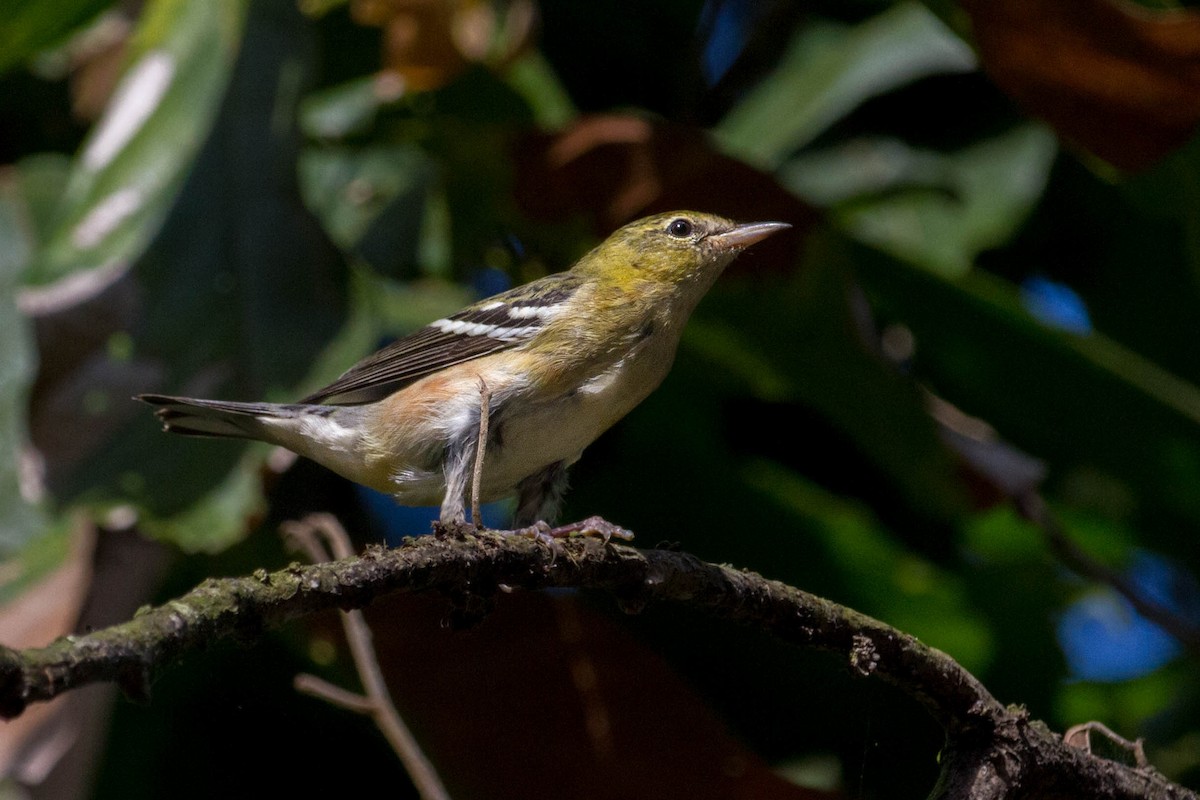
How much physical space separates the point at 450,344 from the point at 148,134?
58.2 inches

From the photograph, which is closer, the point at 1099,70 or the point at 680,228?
the point at 1099,70

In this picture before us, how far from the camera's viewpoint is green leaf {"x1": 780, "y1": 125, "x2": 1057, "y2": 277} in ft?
17.3

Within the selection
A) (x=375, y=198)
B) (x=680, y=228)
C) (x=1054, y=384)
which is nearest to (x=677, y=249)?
(x=680, y=228)

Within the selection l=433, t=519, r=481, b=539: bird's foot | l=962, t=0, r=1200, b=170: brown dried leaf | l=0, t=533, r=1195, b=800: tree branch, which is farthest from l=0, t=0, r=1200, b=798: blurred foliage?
l=433, t=519, r=481, b=539: bird's foot

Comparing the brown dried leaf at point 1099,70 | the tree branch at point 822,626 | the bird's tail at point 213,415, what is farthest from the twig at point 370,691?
the brown dried leaf at point 1099,70

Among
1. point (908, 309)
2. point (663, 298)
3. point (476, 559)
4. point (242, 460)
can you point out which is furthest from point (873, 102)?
point (476, 559)

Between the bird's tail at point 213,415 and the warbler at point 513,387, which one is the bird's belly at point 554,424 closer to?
the warbler at point 513,387

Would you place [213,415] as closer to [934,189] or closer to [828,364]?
[828,364]

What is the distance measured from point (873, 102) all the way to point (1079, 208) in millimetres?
1027

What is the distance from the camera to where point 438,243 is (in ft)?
17.4

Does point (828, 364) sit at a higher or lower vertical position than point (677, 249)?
lower

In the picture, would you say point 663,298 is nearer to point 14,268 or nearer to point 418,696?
point 418,696

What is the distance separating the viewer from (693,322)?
4.86 m

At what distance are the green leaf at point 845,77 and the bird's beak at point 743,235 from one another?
4.31 feet
